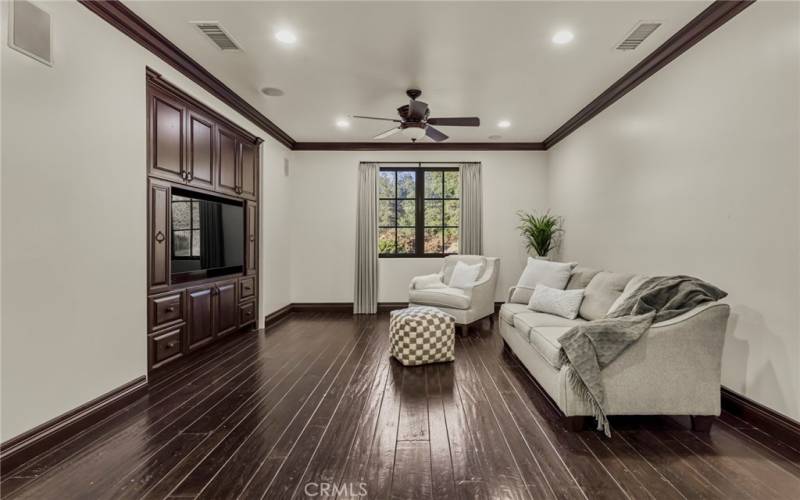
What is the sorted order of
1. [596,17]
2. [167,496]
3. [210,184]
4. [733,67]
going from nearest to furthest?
[167,496] < [733,67] < [596,17] < [210,184]

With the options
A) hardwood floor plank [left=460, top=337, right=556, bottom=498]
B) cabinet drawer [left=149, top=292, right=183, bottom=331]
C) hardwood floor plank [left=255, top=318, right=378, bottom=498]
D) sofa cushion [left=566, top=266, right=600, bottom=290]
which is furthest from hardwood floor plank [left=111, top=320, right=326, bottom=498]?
sofa cushion [left=566, top=266, right=600, bottom=290]

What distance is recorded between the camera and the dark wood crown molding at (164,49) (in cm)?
242

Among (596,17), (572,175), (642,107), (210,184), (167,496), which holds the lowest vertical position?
(167,496)

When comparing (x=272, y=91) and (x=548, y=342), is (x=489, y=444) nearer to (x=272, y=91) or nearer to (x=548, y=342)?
(x=548, y=342)

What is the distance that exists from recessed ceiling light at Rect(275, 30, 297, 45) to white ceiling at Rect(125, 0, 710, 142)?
54 millimetres

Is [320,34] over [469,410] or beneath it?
over

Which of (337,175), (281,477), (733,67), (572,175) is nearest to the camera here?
Result: (281,477)

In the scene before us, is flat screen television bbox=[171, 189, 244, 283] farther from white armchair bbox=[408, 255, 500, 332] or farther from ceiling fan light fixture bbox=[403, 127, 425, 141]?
white armchair bbox=[408, 255, 500, 332]

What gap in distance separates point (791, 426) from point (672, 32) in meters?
2.79

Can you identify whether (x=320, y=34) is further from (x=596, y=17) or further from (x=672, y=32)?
(x=672, y=32)

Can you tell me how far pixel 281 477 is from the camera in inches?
67.8

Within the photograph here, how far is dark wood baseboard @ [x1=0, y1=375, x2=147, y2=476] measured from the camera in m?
1.80

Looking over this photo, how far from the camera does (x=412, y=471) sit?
1767 millimetres

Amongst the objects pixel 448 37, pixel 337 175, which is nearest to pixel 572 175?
pixel 448 37
